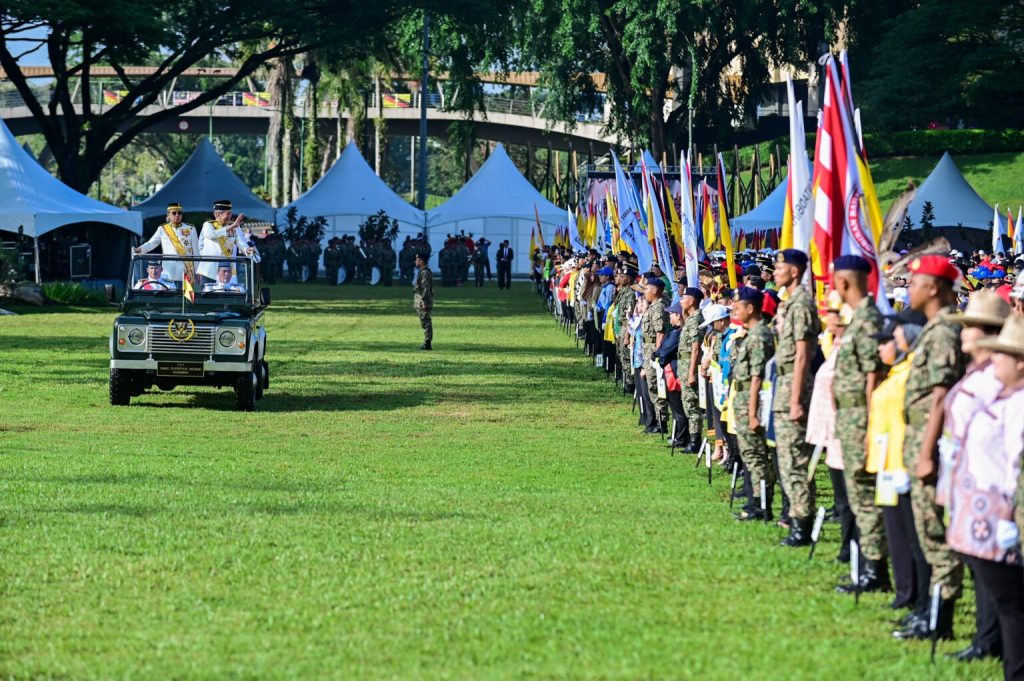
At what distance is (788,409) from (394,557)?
2761 mm

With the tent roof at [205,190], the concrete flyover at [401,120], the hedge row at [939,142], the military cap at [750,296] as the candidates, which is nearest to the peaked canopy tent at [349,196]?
the tent roof at [205,190]

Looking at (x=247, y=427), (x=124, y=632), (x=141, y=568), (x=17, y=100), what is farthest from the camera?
(x=17, y=100)

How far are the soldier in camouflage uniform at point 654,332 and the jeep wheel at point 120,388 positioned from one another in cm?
644

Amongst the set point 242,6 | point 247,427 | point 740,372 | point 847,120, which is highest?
point 242,6

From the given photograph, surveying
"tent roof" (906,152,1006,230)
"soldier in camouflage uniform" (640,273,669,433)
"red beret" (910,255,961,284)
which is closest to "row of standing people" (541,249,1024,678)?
"red beret" (910,255,961,284)

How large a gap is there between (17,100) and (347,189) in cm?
4546

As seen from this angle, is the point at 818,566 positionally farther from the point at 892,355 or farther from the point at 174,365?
the point at 174,365

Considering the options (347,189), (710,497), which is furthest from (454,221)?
(710,497)

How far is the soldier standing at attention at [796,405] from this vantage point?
11.4 m

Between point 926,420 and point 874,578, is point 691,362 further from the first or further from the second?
point 926,420

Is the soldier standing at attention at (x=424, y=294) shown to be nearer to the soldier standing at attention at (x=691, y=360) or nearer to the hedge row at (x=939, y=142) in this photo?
the soldier standing at attention at (x=691, y=360)

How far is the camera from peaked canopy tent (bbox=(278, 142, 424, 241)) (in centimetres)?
6506

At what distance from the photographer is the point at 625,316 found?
22219mm

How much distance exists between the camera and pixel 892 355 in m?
9.41
